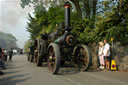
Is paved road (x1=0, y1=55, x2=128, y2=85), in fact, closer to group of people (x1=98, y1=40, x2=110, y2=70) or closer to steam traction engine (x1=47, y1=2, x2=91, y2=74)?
steam traction engine (x1=47, y1=2, x2=91, y2=74)

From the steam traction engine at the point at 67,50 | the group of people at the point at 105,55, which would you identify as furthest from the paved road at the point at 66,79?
the group of people at the point at 105,55

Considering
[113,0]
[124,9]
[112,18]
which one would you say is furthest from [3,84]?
[113,0]

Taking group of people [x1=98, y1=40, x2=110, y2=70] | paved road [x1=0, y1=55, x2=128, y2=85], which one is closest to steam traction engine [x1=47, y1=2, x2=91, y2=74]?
paved road [x1=0, y1=55, x2=128, y2=85]

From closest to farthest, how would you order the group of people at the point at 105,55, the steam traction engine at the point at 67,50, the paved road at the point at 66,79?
the paved road at the point at 66,79
the steam traction engine at the point at 67,50
the group of people at the point at 105,55

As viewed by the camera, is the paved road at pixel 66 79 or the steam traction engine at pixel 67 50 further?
the steam traction engine at pixel 67 50

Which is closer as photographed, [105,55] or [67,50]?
[67,50]

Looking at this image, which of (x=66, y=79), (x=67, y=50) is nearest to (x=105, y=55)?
(x=67, y=50)

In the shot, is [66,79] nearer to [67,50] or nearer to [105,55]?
[67,50]

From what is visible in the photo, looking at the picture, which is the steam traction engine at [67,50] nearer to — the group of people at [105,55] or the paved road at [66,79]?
the paved road at [66,79]

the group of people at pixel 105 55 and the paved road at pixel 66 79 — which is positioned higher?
the group of people at pixel 105 55

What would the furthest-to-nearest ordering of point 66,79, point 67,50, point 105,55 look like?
1. point 105,55
2. point 67,50
3. point 66,79

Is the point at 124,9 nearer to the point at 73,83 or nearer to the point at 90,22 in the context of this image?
the point at 90,22

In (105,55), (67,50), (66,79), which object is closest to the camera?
(66,79)

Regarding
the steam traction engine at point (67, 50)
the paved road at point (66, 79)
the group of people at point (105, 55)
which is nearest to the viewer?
the paved road at point (66, 79)
